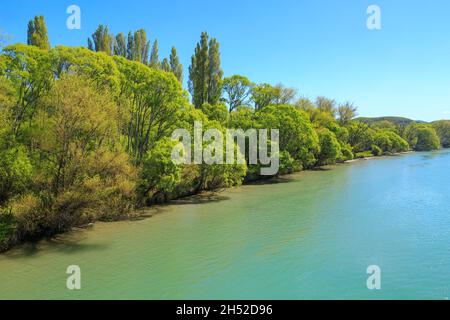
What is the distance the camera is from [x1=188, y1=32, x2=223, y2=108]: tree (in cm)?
4684

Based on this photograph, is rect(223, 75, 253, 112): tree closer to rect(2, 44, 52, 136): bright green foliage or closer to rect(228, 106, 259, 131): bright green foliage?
rect(228, 106, 259, 131): bright green foliage

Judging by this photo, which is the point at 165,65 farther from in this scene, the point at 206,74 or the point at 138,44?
the point at 206,74

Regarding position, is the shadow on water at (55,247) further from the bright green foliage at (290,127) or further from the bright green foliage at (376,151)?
the bright green foliage at (376,151)

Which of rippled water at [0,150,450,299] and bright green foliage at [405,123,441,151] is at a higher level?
bright green foliage at [405,123,441,151]

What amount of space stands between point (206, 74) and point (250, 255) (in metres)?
36.1

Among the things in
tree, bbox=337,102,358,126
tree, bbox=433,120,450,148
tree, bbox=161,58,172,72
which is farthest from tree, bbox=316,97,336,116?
tree, bbox=433,120,450,148

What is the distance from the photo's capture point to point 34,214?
16.2m

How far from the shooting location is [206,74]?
47094 millimetres

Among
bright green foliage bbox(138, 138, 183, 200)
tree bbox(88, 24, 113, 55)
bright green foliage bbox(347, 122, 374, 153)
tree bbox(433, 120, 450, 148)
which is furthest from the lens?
tree bbox(433, 120, 450, 148)

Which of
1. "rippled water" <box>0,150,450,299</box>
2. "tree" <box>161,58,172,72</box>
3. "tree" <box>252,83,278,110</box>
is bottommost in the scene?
"rippled water" <box>0,150,450,299</box>

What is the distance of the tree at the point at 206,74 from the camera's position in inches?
1844

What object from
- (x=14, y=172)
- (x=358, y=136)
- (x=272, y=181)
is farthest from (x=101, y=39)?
(x=358, y=136)

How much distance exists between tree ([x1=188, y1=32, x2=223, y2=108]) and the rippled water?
80.3 ft

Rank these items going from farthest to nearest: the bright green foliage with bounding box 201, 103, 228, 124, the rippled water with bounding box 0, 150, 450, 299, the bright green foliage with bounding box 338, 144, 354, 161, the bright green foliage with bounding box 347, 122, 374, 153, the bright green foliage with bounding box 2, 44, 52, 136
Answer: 1. the bright green foliage with bounding box 347, 122, 374, 153
2. the bright green foliage with bounding box 338, 144, 354, 161
3. the bright green foliage with bounding box 201, 103, 228, 124
4. the bright green foliage with bounding box 2, 44, 52, 136
5. the rippled water with bounding box 0, 150, 450, 299
